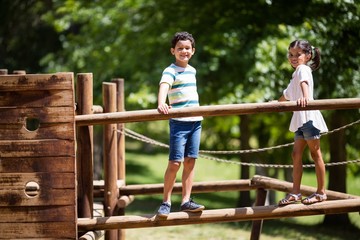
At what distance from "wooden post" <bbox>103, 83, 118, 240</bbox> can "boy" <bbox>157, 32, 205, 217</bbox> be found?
153 centimetres

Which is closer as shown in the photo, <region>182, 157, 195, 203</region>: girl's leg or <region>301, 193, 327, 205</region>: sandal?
<region>182, 157, 195, 203</region>: girl's leg

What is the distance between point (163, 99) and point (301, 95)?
129 cm

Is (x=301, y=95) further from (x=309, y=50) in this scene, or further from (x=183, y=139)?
(x=183, y=139)

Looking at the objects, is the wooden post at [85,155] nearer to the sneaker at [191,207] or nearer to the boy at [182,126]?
the boy at [182,126]

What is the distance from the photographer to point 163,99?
569cm

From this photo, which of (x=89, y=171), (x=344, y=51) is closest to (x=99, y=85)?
(x=344, y=51)

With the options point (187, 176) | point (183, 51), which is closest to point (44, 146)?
point (187, 176)

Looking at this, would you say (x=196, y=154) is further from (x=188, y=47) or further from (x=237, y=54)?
(x=237, y=54)

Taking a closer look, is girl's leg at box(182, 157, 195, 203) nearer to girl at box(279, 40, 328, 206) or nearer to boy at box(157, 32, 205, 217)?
boy at box(157, 32, 205, 217)

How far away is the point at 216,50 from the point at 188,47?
7300 millimetres

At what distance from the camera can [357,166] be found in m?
17.3

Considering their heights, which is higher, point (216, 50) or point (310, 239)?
point (216, 50)

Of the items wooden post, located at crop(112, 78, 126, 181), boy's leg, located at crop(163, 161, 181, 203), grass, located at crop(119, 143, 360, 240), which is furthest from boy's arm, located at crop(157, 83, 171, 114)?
grass, located at crop(119, 143, 360, 240)

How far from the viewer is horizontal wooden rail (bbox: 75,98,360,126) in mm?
5629
